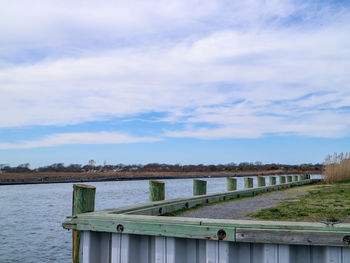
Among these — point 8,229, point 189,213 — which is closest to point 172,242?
point 189,213

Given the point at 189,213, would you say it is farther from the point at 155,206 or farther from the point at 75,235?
the point at 75,235

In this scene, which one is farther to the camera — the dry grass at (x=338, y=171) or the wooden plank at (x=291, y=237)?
the dry grass at (x=338, y=171)

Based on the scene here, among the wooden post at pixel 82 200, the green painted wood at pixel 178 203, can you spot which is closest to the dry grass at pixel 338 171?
the green painted wood at pixel 178 203

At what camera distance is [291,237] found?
355cm

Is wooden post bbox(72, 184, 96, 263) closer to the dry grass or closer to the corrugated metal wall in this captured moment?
the corrugated metal wall

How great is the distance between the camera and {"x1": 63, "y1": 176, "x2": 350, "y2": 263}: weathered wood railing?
3.53m

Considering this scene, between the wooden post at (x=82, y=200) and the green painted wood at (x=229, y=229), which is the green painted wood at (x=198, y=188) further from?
the green painted wood at (x=229, y=229)

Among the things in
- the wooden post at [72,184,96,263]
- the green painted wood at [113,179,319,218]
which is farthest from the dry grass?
the wooden post at [72,184,96,263]

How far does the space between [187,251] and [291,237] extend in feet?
3.73

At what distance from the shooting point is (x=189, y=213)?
287 inches

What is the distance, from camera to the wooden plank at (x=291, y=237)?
3466mm

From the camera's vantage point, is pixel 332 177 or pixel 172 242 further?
pixel 332 177

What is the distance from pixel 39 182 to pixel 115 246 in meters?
86.9

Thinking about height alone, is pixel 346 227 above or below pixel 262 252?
above
